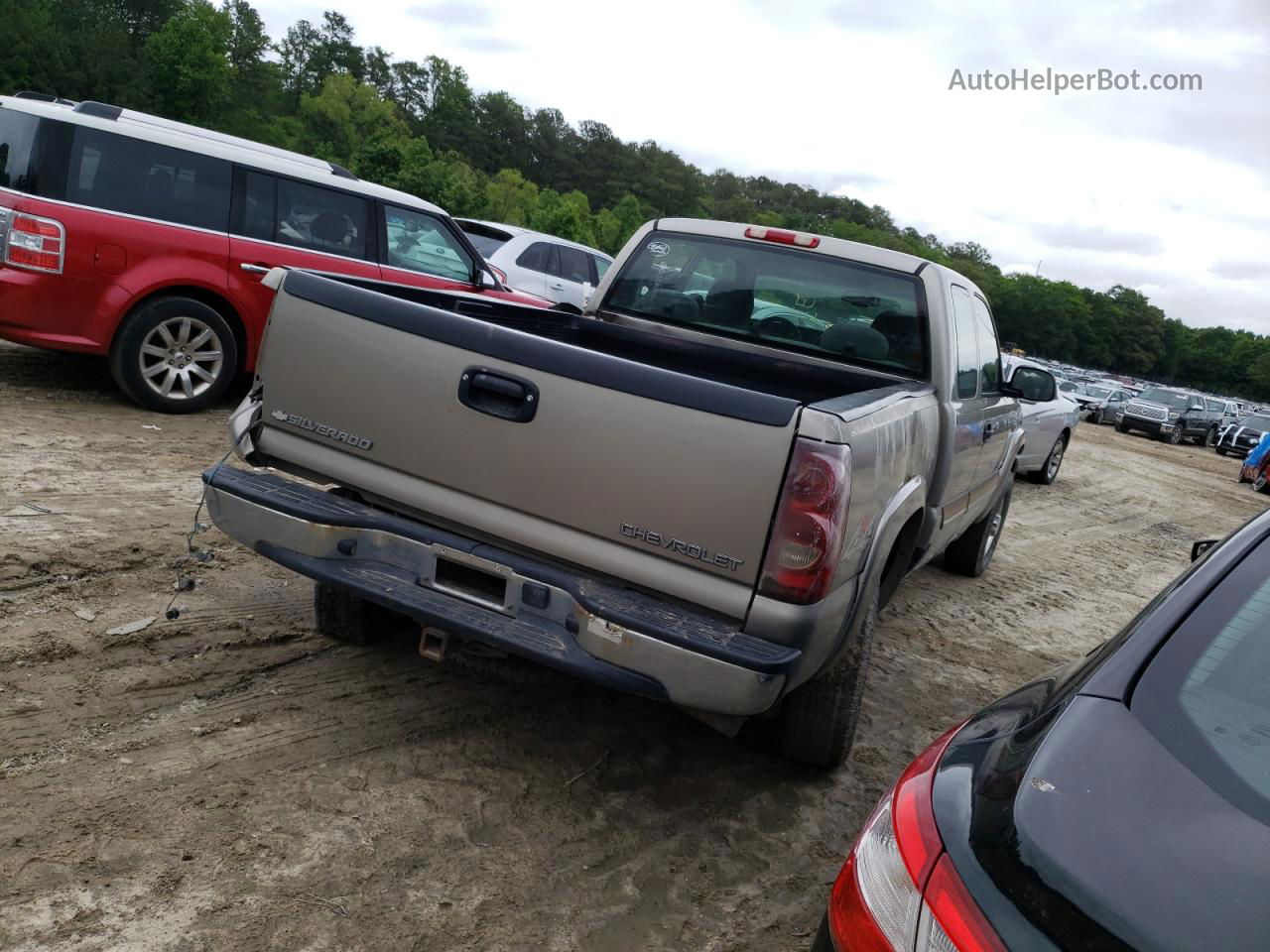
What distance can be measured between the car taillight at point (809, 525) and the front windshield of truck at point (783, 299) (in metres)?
2.11

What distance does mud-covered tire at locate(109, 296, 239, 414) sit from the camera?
7.09 meters

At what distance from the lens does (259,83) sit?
9988cm

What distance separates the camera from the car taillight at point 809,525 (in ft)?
9.40

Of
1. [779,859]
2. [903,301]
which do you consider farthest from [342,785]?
[903,301]

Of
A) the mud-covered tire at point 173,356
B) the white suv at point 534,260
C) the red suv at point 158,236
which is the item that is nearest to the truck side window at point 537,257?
the white suv at point 534,260

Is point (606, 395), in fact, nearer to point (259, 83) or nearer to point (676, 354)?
point (676, 354)

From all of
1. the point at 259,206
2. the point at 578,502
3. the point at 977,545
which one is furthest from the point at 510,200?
the point at 578,502

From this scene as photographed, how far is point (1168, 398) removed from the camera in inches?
1282

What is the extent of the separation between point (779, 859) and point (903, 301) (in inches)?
108

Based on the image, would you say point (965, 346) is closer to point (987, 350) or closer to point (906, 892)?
point (987, 350)

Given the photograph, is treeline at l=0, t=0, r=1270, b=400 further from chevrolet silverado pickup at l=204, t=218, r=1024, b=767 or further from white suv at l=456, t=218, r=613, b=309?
chevrolet silverado pickup at l=204, t=218, r=1024, b=767

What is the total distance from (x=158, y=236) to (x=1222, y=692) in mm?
7073

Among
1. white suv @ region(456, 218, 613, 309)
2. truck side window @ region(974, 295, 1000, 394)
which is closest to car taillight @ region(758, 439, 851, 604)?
truck side window @ region(974, 295, 1000, 394)

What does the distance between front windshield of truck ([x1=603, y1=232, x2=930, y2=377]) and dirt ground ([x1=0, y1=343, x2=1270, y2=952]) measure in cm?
166
